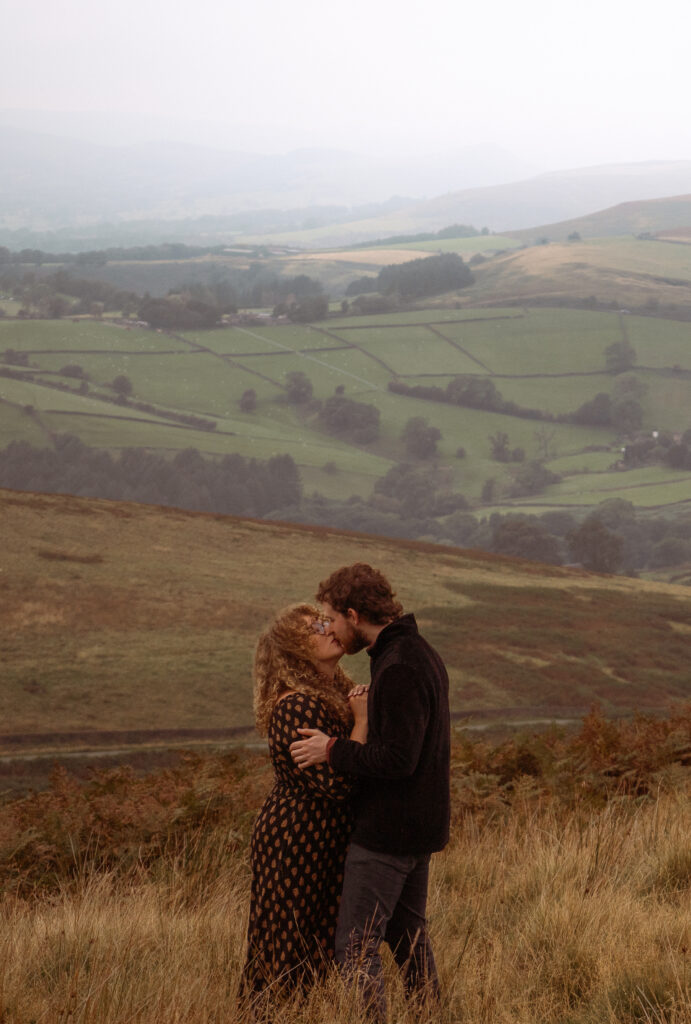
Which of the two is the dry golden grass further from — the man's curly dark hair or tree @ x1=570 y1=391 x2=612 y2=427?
tree @ x1=570 y1=391 x2=612 y2=427

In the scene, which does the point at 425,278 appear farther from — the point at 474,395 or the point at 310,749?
the point at 310,749

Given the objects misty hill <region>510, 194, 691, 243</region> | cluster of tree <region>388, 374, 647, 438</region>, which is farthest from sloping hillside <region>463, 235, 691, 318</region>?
misty hill <region>510, 194, 691, 243</region>

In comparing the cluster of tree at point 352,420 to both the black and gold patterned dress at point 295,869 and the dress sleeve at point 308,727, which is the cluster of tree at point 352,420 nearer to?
the black and gold patterned dress at point 295,869

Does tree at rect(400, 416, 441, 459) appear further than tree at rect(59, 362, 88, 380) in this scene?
Yes

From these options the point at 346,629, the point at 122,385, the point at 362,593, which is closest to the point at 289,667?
the point at 346,629

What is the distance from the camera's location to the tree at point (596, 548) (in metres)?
37.1

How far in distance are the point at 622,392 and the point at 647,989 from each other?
81.5 metres

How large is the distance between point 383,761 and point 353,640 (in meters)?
0.44

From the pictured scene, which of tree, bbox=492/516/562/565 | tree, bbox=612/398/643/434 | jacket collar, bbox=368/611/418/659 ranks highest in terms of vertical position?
jacket collar, bbox=368/611/418/659

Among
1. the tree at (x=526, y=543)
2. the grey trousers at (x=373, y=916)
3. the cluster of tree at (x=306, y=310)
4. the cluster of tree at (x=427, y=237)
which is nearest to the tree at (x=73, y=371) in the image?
the cluster of tree at (x=306, y=310)

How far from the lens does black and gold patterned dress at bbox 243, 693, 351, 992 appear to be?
3.48 meters

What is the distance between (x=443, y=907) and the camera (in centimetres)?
489

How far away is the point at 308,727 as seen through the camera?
339 cm

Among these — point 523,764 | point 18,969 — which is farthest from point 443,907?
point 523,764
